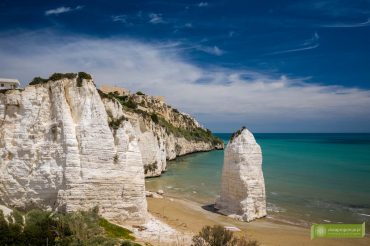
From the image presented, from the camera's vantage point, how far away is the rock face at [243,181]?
73.3 feet

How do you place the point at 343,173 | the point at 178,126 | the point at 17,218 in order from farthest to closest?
1. the point at 178,126
2. the point at 343,173
3. the point at 17,218

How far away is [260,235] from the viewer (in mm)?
19219

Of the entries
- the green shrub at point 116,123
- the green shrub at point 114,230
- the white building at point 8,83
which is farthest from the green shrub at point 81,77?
the green shrub at point 114,230

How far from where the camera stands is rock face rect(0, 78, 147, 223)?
1716cm

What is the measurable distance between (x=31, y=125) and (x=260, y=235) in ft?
47.3

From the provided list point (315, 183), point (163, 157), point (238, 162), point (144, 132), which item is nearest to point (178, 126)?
point (163, 157)

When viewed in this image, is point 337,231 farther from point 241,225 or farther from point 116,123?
point 116,123

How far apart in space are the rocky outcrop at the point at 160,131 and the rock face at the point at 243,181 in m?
15.9

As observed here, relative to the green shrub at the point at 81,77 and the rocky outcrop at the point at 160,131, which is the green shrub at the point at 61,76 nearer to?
the green shrub at the point at 81,77

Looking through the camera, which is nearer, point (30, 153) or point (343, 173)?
point (30, 153)

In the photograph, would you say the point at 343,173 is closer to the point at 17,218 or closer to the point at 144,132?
the point at 144,132

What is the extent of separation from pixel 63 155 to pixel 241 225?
11754mm

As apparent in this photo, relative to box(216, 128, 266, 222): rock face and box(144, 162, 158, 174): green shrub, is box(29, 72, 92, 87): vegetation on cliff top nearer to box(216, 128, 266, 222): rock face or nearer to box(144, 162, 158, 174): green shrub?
box(216, 128, 266, 222): rock face

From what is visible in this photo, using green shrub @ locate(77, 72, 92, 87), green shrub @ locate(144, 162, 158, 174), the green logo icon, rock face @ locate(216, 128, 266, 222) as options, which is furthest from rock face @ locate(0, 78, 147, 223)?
green shrub @ locate(144, 162, 158, 174)
